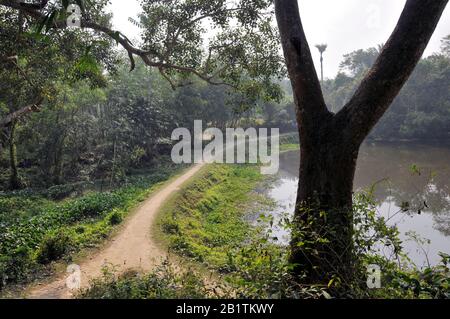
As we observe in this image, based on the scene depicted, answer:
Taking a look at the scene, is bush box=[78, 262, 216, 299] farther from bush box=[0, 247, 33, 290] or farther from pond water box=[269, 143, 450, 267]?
bush box=[0, 247, 33, 290]

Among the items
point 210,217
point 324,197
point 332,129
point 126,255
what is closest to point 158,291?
point 324,197

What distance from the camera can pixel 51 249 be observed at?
9.95m

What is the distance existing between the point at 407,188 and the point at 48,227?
21053 millimetres

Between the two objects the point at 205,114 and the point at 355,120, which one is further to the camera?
the point at 205,114

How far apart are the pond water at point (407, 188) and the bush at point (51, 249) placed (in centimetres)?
657

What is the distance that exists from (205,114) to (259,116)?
2210 centimetres

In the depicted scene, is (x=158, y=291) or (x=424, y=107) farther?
(x=424, y=107)

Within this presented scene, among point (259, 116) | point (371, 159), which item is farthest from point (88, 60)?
point (259, 116)

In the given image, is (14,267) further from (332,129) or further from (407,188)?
(407,188)

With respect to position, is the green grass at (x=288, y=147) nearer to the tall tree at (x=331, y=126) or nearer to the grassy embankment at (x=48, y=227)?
the grassy embankment at (x=48, y=227)

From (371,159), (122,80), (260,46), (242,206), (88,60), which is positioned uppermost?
(122,80)

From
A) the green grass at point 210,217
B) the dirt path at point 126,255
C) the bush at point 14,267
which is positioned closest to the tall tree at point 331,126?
the green grass at point 210,217

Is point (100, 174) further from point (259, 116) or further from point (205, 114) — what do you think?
point (259, 116)
